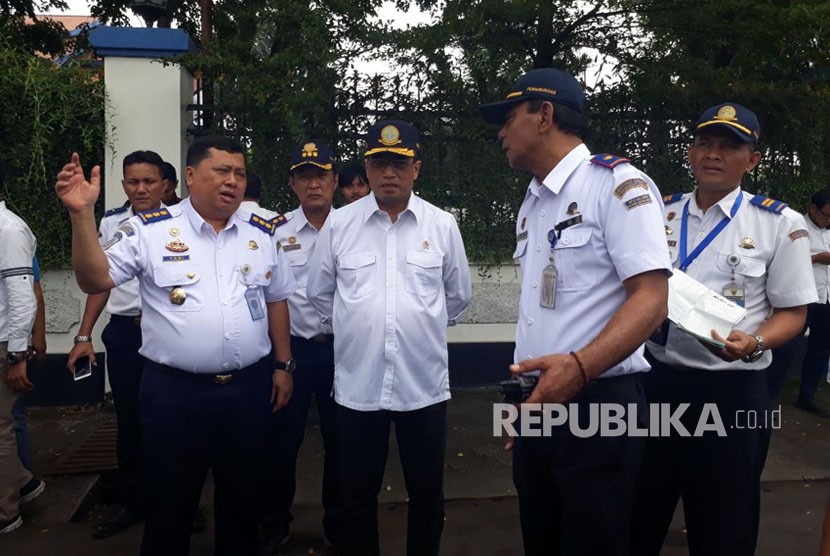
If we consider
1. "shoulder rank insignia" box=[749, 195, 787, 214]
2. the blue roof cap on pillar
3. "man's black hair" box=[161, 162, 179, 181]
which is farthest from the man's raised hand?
the blue roof cap on pillar

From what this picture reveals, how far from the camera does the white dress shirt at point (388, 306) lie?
2.83 metres

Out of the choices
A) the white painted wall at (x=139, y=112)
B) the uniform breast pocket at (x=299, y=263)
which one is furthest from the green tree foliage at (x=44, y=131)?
the uniform breast pocket at (x=299, y=263)

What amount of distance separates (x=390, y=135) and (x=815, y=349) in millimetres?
4636

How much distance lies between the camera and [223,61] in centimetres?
503

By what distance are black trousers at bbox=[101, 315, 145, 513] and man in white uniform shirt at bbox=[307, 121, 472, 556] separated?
127cm

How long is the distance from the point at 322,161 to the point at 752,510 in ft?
8.81

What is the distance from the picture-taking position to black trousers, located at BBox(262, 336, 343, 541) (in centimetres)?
333

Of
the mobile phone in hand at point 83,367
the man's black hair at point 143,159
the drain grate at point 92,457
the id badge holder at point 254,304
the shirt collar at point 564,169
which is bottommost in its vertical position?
the drain grate at point 92,457

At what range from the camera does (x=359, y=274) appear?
9.50ft

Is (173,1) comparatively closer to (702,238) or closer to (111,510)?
(111,510)

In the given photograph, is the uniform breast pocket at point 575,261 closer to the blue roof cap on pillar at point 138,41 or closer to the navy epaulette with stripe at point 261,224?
the navy epaulette with stripe at point 261,224

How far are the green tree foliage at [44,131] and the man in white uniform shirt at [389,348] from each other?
3.38 meters

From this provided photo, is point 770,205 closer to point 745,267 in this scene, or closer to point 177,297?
point 745,267

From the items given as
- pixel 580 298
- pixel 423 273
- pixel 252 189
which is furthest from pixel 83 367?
pixel 580 298
